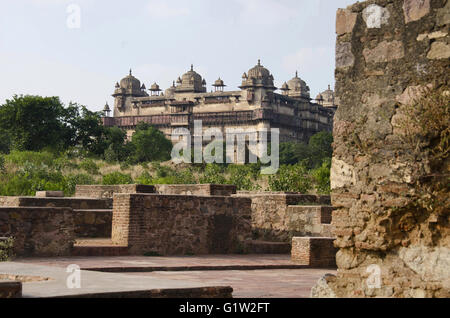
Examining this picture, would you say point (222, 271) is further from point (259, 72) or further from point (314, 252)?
point (259, 72)

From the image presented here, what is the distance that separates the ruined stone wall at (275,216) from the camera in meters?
13.2

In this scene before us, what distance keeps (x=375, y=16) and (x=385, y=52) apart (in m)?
0.28

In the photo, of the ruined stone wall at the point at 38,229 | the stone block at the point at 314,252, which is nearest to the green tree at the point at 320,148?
the stone block at the point at 314,252

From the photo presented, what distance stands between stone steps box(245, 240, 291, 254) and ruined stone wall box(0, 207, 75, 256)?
10.7 ft

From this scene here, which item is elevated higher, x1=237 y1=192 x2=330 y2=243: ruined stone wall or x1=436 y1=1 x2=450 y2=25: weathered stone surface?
x1=436 y1=1 x2=450 y2=25: weathered stone surface

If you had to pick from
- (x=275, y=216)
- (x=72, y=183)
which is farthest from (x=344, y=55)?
(x=72, y=183)

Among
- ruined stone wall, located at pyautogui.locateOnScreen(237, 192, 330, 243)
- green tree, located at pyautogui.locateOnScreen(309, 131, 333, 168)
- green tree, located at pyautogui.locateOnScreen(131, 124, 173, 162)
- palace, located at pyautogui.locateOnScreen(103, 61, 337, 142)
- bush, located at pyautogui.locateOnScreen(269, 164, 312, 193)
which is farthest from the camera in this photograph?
palace, located at pyautogui.locateOnScreen(103, 61, 337, 142)

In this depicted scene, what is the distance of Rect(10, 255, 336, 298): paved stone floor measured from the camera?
23.5 feet

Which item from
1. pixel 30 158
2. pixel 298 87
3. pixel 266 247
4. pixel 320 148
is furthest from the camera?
pixel 298 87

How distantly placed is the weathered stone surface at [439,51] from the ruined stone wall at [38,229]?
610cm

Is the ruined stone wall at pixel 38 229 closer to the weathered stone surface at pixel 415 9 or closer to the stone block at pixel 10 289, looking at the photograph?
the stone block at pixel 10 289

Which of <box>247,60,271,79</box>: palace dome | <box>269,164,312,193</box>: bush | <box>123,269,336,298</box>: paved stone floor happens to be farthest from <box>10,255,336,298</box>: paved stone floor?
<box>247,60,271,79</box>: palace dome

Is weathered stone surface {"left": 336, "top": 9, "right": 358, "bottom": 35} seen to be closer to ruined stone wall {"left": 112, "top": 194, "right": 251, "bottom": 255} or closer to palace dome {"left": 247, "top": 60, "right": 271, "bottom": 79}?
ruined stone wall {"left": 112, "top": 194, "right": 251, "bottom": 255}

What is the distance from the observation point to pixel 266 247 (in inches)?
475
